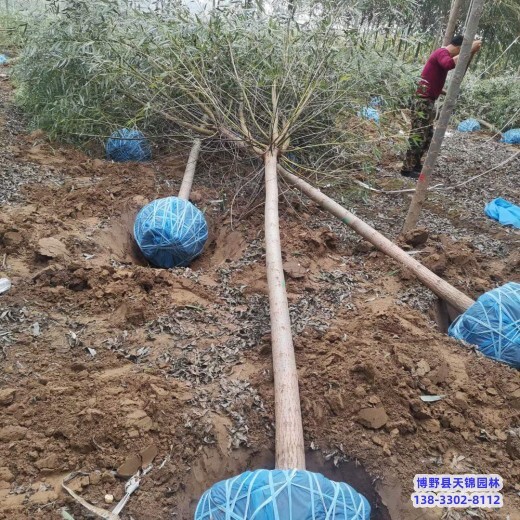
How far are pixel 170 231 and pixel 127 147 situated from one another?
6.65 feet

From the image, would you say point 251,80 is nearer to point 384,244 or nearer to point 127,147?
point 127,147

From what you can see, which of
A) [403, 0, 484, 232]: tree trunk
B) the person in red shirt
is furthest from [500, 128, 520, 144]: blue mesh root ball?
[403, 0, 484, 232]: tree trunk

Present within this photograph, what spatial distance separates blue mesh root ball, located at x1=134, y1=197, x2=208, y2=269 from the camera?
11.8 ft

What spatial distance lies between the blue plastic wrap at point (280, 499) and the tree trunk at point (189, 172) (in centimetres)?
303

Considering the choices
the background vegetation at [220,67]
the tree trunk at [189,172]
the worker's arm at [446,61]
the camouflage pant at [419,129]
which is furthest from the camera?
the camouflage pant at [419,129]

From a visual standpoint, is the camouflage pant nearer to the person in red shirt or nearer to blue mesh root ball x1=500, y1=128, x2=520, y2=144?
the person in red shirt

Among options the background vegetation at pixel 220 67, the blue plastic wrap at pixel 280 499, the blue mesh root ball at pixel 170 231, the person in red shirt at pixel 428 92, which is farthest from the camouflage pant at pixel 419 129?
the blue plastic wrap at pixel 280 499

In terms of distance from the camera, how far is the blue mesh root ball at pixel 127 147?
5.11 meters

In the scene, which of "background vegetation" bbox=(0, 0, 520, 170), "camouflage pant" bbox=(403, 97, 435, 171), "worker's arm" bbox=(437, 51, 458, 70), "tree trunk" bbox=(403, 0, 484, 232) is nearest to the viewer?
"tree trunk" bbox=(403, 0, 484, 232)

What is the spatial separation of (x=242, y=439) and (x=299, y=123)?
3289 millimetres

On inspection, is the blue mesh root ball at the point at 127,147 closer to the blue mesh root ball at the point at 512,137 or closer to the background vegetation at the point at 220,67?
the background vegetation at the point at 220,67

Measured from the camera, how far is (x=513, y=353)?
8.56 feet

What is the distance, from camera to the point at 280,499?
4.85 ft

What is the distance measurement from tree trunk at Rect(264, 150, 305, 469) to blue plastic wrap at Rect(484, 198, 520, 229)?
279 centimetres
